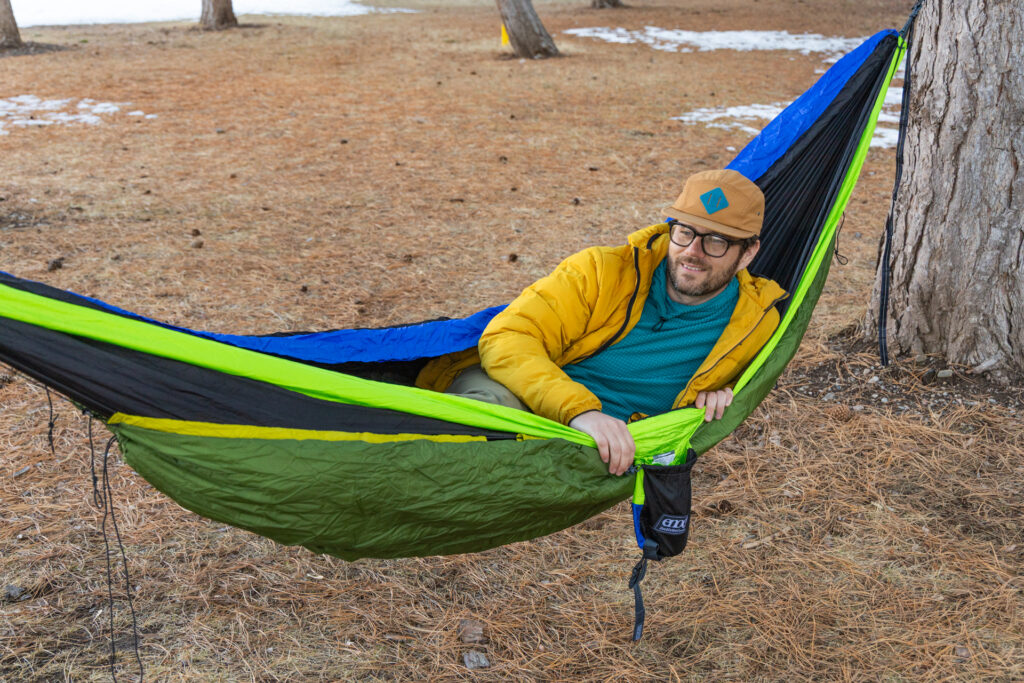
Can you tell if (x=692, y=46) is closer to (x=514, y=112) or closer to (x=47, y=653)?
(x=514, y=112)

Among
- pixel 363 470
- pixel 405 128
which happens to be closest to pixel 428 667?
pixel 363 470

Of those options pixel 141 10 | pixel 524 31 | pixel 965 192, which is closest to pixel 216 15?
pixel 141 10

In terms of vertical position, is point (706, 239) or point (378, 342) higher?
point (706, 239)

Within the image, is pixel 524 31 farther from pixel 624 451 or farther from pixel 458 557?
pixel 624 451

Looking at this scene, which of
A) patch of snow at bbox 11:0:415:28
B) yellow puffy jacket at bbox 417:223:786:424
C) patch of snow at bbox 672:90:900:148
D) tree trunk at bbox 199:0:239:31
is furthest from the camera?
patch of snow at bbox 11:0:415:28

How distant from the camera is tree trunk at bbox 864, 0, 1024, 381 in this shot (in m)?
2.30

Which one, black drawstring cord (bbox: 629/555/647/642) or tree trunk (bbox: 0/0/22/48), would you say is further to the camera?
tree trunk (bbox: 0/0/22/48)

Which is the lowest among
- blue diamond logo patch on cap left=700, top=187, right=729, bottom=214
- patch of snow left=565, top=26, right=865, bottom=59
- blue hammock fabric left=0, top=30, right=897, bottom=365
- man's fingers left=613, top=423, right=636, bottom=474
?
man's fingers left=613, top=423, right=636, bottom=474

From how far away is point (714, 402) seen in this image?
68.9 inches

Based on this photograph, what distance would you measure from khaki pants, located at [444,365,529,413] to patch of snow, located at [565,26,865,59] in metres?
8.26

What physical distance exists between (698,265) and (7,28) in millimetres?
9277

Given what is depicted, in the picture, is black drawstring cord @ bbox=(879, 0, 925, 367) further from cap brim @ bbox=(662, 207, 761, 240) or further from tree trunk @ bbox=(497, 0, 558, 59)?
tree trunk @ bbox=(497, 0, 558, 59)

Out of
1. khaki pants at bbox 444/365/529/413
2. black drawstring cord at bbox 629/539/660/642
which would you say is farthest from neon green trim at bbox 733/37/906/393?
khaki pants at bbox 444/365/529/413

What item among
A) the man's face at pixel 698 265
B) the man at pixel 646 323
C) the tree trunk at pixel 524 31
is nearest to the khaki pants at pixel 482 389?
the man at pixel 646 323
